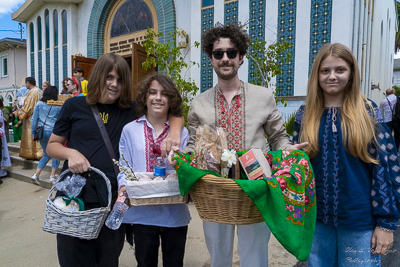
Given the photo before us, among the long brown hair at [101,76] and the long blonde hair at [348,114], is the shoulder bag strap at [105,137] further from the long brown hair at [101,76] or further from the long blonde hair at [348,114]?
the long blonde hair at [348,114]

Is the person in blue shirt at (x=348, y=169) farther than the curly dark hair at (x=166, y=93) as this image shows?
No

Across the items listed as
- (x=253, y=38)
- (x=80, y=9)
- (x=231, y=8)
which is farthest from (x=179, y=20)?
(x=80, y=9)

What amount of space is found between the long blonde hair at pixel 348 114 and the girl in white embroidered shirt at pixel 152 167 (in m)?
0.87

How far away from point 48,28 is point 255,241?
42.2ft

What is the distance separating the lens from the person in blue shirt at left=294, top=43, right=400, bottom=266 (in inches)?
64.6

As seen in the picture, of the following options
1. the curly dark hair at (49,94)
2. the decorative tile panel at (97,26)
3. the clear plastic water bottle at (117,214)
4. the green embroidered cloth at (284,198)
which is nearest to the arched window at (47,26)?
the decorative tile panel at (97,26)

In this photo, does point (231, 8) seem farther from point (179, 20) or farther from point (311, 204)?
point (311, 204)

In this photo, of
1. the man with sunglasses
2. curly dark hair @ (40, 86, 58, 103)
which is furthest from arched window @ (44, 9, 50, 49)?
the man with sunglasses

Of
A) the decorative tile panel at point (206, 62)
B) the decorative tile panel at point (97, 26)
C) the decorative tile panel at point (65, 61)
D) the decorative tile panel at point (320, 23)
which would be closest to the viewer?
the decorative tile panel at point (320, 23)

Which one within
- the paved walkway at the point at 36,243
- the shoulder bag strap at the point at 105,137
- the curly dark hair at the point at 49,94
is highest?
the curly dark hair at the point at 49,94

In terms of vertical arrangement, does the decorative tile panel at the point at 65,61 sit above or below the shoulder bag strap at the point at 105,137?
above

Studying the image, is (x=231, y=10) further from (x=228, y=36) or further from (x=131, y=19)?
(x=228, y=36)

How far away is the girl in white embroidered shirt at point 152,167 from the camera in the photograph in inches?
76.2

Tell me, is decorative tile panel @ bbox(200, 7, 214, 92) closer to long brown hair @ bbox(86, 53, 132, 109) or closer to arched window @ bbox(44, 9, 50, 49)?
long brown hair @ bbox(86, 53, 132, 109)
